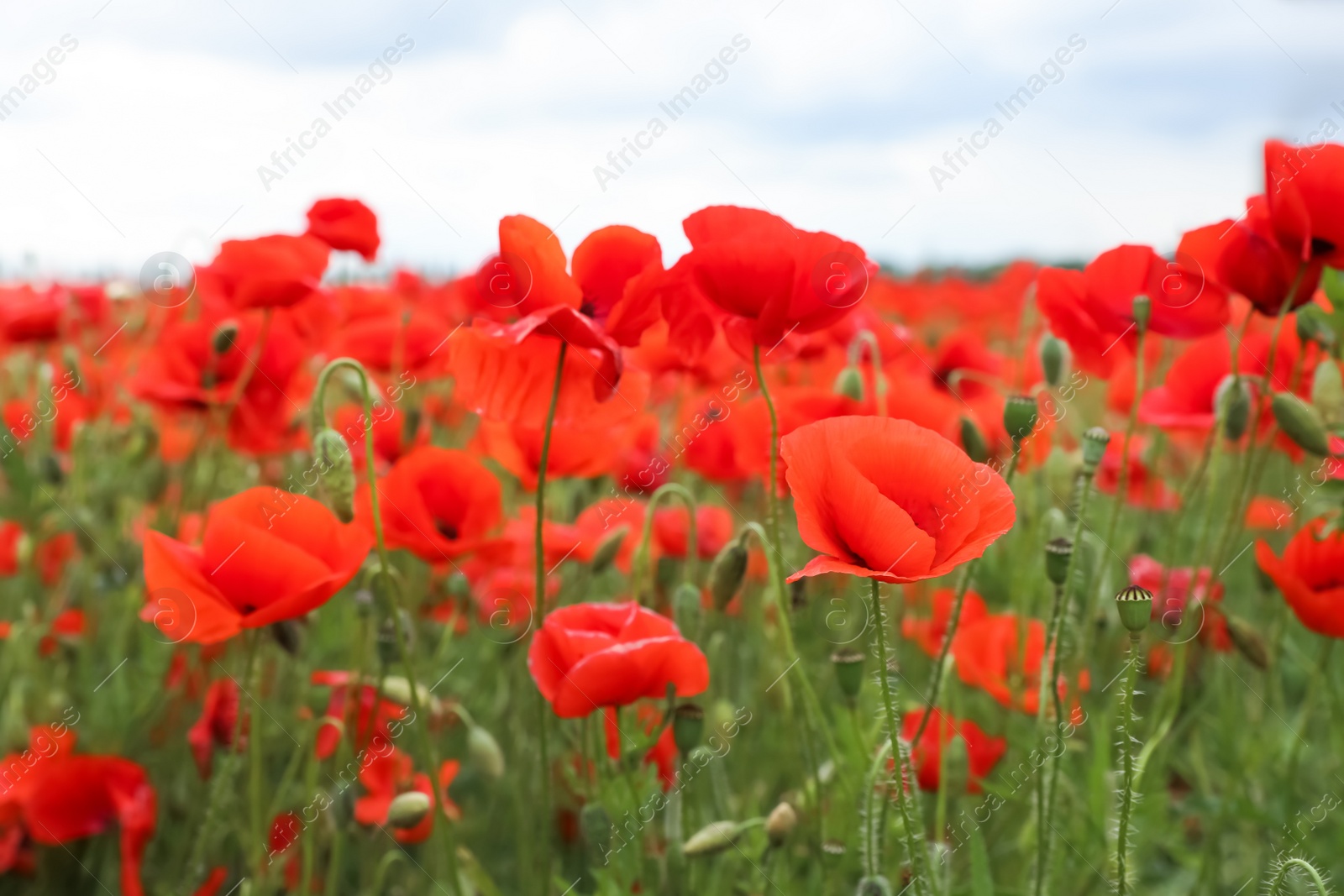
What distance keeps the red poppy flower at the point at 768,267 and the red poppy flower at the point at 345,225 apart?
0.93m

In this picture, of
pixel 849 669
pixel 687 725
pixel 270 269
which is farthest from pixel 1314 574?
pixel 270 269

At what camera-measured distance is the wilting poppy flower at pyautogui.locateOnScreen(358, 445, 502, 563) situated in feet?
4.17

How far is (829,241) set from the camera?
94 centimetres

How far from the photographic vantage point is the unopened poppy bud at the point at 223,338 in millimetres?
1695

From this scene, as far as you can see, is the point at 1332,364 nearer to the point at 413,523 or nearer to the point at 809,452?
the point at 809,452

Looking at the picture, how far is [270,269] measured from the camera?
4.88 ft

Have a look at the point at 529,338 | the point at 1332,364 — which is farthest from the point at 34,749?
the point at 1332,364

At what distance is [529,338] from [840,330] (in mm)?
1253

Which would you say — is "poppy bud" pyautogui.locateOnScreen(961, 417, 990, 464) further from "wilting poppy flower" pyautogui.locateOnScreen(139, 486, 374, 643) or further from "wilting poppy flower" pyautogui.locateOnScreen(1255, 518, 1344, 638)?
"wilting poppy flower" pyautogui.locateOnScreen(139, 486, 374, 643)

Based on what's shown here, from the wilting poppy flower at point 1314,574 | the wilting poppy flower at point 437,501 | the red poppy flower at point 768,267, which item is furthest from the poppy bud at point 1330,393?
the wilting poppy flower at point 437,501

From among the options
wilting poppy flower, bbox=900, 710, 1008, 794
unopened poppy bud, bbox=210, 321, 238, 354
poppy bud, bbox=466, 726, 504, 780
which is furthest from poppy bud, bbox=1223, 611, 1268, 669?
unopened poppy bud, bbox=210, 321, 238, 354

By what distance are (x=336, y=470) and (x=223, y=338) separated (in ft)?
2.82

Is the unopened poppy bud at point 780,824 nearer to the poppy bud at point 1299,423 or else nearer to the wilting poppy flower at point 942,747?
the wilting poppy flower at point 942,747

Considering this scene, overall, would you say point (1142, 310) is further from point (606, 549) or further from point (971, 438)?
point (606, 549)
